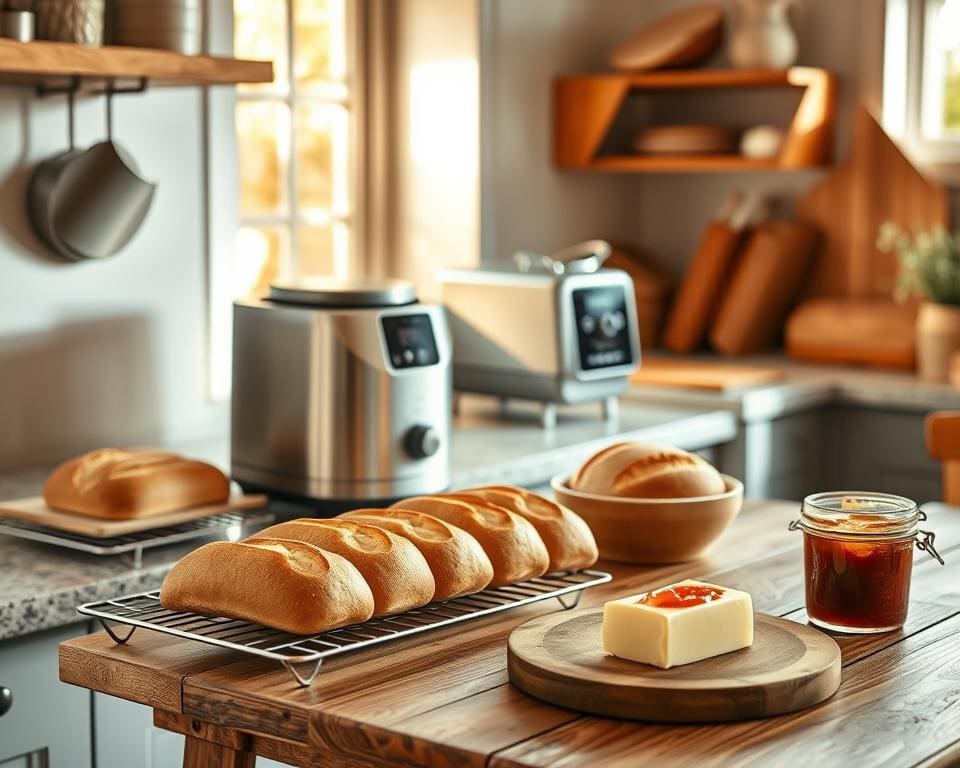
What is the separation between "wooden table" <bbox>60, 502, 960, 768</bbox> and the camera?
3.29 feet

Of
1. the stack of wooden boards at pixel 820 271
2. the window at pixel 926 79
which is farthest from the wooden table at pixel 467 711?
the window at pixel 926 79

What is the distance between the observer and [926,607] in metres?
1.39

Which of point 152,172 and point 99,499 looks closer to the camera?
point 99,499

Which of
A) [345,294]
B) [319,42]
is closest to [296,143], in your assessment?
[319,42]

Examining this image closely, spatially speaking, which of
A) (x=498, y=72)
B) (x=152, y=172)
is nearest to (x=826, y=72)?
(x=498, y=72)

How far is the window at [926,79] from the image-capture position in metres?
3.60

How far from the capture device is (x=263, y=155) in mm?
3014

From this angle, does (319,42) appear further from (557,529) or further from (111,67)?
(557,529)

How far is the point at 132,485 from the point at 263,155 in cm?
132

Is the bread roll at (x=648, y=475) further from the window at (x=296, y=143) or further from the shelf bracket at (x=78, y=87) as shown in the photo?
the window at (x=296, y=143)

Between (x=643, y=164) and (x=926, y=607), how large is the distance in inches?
90.4

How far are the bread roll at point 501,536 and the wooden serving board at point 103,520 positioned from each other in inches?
20.7

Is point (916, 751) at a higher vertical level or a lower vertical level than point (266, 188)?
lower

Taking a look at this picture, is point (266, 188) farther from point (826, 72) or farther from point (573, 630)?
point (573, 630)
